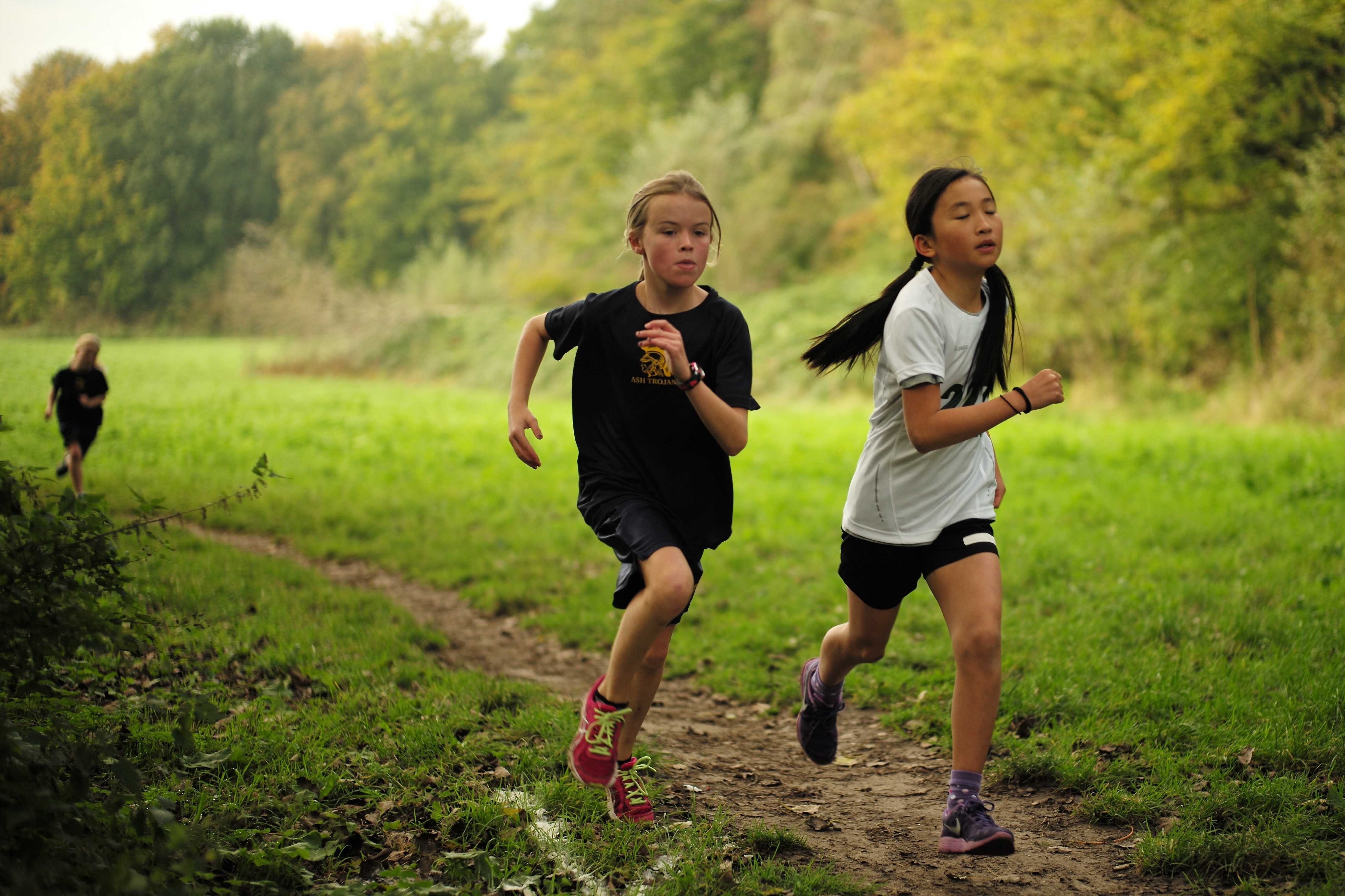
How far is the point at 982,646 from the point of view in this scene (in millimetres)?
3311

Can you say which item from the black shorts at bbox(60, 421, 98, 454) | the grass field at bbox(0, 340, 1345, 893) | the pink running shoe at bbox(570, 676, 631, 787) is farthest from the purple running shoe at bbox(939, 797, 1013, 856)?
the black shorts at bbox(60, 421, 98, 454)

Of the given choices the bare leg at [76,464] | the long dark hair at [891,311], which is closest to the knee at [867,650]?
the long dark hair at [891,311]

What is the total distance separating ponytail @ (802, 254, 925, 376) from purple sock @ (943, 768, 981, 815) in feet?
5.00

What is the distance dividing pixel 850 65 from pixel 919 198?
32051 millimetres

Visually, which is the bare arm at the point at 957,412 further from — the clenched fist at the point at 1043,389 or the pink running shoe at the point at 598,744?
the pink running shoe at the point at 598,744

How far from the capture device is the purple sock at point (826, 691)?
165 inches

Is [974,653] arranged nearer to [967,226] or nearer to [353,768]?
[967,226]

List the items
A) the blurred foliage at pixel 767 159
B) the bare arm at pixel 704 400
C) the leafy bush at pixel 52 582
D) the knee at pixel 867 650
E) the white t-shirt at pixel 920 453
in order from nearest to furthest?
the leafy bush at pixel 52 582
the bare arm at pixel 704 400
the white t-shirt at pixel 920 453
the knee at pixel 867 650
the blurred foliage at pixel 767 159

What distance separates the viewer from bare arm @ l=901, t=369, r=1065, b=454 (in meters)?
3.27

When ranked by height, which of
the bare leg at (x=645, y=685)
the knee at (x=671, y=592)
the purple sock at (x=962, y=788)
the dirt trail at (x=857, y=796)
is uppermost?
the knee at (x=671, y=592)

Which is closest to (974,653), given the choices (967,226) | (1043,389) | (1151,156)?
(1043,389)

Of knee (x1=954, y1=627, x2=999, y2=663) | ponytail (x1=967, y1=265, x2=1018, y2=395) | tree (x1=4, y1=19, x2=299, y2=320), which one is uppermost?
tree (x1=4, y1=19, x2=299, y2=320)

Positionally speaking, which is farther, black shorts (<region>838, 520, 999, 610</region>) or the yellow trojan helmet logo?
the yellow trojan helmet logo

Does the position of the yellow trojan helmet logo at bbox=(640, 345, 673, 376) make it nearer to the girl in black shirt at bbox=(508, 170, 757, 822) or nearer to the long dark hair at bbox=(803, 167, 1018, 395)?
→ the girl in black shirt at bbox=(508, 170, 757, 822)
